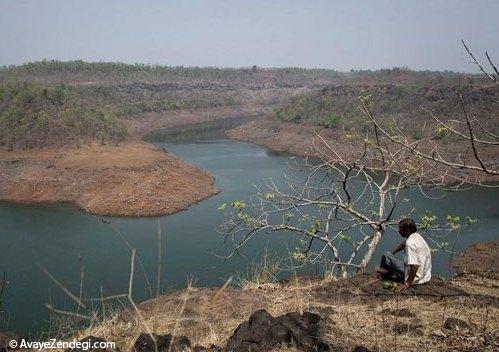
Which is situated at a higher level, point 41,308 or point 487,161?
point 487,161

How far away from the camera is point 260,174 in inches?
1139

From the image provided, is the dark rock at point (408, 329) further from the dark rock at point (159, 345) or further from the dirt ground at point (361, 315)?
the dark rock at point (159, 345)

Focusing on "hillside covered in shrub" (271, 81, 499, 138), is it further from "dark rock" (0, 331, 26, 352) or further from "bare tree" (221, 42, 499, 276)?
"dark rock" (0, 331, 26, 352)

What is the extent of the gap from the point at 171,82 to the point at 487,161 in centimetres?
6057

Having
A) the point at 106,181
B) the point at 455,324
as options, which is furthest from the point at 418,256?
the point at 106,181

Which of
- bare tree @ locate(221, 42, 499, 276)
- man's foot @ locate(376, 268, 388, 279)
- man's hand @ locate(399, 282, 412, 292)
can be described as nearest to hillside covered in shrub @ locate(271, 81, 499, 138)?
bare tree @ locate(221, 42, 499, 276)

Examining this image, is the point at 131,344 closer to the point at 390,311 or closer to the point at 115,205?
the point at 390,311

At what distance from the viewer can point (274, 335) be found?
3.94m

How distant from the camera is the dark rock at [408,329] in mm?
4227

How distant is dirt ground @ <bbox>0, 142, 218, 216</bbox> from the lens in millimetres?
21688

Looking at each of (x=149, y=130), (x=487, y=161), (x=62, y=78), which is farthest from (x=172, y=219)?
(x=62, y=78)

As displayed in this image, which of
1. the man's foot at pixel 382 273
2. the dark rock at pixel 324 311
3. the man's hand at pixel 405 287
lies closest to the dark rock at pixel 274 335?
the dark rock at pixel 324 311

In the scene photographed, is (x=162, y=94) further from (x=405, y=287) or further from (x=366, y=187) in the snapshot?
(x=405, y=287)

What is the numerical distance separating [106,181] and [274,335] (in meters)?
21.4
